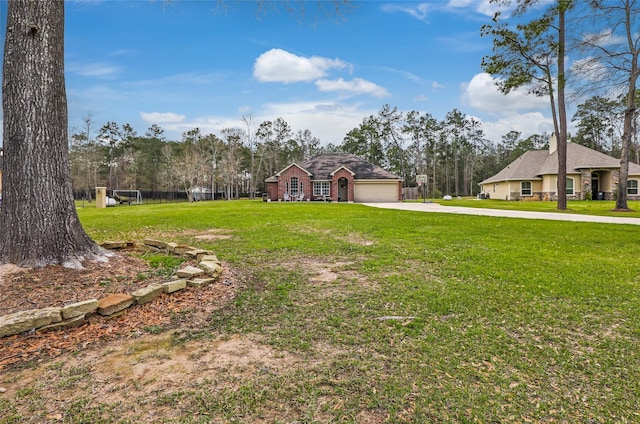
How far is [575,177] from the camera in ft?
87.7

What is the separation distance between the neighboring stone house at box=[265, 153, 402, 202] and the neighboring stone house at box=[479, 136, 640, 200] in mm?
10972

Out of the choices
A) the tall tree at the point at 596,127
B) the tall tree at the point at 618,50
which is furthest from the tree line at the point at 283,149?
the tall tree at the point at 618,50

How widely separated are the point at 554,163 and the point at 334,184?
1860 cm

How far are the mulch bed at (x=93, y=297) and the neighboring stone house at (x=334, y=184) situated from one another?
2465 centimetres

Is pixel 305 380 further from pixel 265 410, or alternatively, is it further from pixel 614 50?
pixel 614 50

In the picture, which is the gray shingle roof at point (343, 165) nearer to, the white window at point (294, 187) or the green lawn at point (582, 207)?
the white window at point (294, 187)

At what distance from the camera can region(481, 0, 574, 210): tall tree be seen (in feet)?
54.8

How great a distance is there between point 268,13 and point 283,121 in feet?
142

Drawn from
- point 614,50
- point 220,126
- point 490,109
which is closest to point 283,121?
point 220,126

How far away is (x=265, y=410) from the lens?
180 centimetres

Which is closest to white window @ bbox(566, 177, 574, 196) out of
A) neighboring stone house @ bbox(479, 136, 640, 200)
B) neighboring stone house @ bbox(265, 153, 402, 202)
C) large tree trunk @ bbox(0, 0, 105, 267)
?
neighboring stone house @ bbox(479, 136, 640, 200)

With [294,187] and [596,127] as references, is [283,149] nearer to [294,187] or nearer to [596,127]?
[294,187]

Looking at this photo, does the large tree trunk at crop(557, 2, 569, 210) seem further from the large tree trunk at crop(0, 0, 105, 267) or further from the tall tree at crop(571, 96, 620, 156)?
the tall tree at crop(571, 96, 620, 156)

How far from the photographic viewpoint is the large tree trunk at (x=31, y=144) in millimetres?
3812
